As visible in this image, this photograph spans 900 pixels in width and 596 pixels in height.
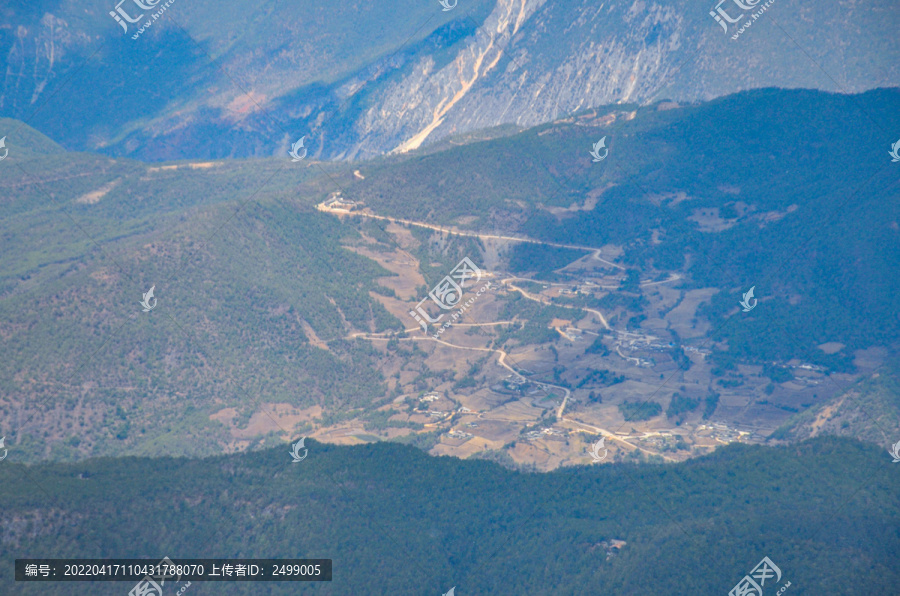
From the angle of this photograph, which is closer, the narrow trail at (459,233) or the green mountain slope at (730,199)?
the green mountain slope at (730,199)

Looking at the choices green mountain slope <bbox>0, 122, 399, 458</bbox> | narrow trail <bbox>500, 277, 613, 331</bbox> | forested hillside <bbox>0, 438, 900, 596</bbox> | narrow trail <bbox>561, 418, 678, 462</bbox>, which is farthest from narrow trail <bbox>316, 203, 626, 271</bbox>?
forested hillside <bbox>0, 438, 900, 596</bbox>

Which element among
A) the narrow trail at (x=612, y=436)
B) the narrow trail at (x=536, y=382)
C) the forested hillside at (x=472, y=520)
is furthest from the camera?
the narrow trail at (x=536, y=382)

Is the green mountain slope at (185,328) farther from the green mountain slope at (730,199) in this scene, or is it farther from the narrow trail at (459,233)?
the green mountain slope at (730,199)

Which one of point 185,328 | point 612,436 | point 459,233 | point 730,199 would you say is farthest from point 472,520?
point 730,199

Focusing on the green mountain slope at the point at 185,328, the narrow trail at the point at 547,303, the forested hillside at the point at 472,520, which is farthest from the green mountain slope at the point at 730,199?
the forested hillside at the point at 472,520

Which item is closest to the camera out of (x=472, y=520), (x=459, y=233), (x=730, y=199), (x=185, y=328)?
(x=472, y=520)

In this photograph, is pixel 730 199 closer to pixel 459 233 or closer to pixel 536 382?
pixel 459 233

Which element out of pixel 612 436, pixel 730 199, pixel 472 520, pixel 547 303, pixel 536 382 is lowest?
pixel 612 436

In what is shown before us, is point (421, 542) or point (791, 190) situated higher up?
point (791, 190)

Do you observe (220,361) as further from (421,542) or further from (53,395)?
(421,542)

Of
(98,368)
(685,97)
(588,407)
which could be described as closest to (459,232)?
(588,407)

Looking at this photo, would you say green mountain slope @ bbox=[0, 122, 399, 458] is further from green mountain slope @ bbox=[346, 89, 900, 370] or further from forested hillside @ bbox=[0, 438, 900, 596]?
forested hillside @ bbox=[0, 438, 900, 596]
